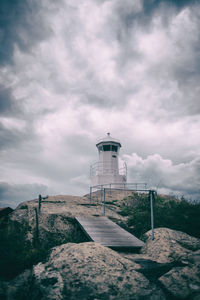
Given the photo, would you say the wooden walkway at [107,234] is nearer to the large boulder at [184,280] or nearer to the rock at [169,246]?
the rock at [169,246]

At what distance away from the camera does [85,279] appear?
15.7 ft

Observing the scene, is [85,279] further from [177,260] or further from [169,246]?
[169,246]

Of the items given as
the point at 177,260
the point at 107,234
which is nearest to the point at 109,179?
the point at 107,234

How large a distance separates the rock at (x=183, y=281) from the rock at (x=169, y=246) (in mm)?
825

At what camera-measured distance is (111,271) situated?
508 cm

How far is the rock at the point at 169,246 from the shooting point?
21.2 ft

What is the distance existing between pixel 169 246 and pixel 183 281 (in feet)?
7.42

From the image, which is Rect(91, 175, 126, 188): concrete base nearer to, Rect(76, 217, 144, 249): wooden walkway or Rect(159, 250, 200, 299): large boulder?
Rect(76, 217, 144, 249): wooden walkway

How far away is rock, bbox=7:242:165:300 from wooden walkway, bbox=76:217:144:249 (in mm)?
1415

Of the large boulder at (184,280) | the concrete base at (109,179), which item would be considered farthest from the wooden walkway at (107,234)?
the concrete base at (109,179)

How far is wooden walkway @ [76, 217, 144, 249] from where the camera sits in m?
7.29

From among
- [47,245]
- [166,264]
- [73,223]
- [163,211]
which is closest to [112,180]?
[163,211]

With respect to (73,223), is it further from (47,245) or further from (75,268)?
(75,268)

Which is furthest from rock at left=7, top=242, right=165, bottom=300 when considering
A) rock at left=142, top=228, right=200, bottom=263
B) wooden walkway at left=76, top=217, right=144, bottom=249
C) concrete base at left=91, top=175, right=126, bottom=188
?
concrete base at left=91, top=175, right=126, bottom=188
